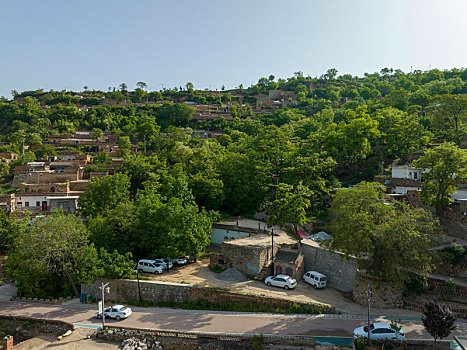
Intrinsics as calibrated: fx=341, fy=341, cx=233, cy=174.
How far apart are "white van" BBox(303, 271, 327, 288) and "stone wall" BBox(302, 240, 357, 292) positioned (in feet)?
2.19

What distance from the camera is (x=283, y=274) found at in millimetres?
20234

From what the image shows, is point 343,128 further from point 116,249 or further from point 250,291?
point 116,249

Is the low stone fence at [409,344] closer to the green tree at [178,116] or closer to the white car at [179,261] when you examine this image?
the white car at [179,261]

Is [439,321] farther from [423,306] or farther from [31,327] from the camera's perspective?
[31,327]

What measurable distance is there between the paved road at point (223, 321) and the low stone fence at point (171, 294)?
30.4 inches

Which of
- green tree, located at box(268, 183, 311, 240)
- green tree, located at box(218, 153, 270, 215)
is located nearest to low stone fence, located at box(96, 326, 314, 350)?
green tree, located at box(268, 183, 311, 240)

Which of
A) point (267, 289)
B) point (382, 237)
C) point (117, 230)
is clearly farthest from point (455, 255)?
→ point (117, 230)

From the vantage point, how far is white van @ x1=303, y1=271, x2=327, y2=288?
19406mm

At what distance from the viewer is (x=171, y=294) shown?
19.5 meters

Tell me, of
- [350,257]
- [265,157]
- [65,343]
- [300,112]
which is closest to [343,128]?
[265,157]

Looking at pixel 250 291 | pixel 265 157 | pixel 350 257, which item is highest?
pixel 265 157

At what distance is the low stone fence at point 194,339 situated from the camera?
48.5ft

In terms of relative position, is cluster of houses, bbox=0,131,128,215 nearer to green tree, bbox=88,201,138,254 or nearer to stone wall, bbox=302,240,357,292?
green tree, bbox=88,201,138,254

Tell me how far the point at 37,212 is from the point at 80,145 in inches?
874
